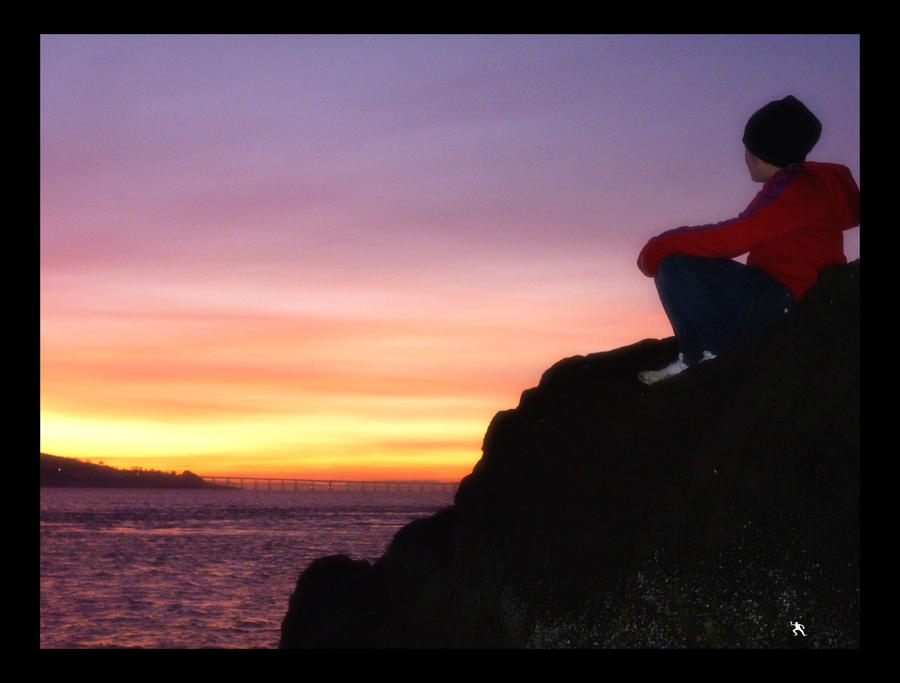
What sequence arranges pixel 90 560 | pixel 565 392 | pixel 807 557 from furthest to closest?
1. pixel 90 560
2. pixel 565 392
3. pixel 807 557

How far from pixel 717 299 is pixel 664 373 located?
857 millimetres

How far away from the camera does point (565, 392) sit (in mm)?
7578

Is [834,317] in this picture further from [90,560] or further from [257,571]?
[90,560]

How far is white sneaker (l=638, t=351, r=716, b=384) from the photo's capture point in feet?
20.1

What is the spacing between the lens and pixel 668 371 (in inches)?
256

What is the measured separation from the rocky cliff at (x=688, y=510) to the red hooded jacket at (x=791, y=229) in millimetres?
197

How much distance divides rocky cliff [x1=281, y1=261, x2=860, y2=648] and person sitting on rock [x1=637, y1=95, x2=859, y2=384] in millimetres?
175

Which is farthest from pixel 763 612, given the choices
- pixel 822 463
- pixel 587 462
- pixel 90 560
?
pixel 90 560

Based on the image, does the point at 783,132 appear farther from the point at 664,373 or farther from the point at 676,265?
the point at 664,373

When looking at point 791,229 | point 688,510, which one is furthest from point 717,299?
point 688,510

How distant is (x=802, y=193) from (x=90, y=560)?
67138 mm

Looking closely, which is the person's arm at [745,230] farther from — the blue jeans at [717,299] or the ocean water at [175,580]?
the ocean water at [175,580]

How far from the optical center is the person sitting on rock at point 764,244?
557 centimetres

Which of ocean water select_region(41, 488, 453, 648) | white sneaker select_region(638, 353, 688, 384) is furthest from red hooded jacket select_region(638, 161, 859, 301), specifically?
ocean water select_region(41, 488, 453, 648)
